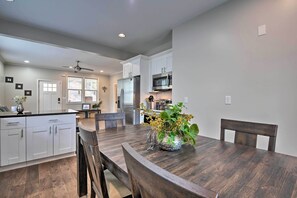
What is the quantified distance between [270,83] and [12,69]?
8.70 meters

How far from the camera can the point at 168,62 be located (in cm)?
377

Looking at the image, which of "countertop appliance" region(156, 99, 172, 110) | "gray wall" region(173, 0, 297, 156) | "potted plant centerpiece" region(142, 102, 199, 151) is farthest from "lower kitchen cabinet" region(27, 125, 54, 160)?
"countertop appliance" region(156, 99, 172, 110)

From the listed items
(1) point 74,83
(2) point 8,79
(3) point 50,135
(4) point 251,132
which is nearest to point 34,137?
(3) point 50,135

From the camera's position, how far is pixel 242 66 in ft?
6.72

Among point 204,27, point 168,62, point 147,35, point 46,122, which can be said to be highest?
point 147,35

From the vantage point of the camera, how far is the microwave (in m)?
3.69

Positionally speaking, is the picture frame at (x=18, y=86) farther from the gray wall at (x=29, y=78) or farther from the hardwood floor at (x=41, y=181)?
the hardwood floor at (x=41, y=181)

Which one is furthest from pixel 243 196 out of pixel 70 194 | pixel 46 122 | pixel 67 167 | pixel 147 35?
pixel 147 35

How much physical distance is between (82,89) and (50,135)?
226 inches

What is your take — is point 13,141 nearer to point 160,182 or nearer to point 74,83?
point 160,182

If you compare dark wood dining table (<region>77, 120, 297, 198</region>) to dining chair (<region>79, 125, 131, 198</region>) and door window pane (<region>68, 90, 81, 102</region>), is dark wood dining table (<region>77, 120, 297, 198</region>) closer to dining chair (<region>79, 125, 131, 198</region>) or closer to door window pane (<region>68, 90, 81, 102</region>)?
dining chair (<region>79, 125, 131, 198</region>)

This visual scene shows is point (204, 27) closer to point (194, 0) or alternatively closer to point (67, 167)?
point (194, 0)

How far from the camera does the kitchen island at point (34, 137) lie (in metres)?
2.30

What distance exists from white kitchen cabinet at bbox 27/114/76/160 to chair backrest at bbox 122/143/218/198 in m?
2.71
